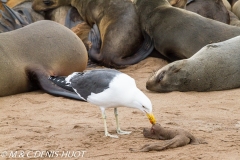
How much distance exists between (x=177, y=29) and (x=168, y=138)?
4.62 m

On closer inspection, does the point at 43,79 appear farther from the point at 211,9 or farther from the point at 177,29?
the point at 211,9

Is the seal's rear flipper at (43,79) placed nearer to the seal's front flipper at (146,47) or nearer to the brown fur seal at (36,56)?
the brown fur seal at (36,56)

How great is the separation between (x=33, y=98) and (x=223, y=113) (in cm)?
218

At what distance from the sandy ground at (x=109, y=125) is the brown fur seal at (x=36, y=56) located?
17 cm

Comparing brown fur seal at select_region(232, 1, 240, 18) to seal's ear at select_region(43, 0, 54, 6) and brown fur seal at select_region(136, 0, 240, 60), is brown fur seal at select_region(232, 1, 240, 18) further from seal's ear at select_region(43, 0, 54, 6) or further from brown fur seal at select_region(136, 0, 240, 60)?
seal's ear at select_region(43, 0, 54, 6)

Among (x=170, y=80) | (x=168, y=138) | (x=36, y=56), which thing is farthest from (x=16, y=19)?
(x=168, y=138)

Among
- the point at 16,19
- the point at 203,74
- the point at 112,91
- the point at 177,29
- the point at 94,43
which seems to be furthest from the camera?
the point at 94,43

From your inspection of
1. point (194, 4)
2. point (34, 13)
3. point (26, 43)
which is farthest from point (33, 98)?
point (194, 4)

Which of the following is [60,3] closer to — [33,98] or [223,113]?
[33,98]

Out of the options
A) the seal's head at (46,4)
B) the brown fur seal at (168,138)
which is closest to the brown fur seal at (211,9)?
the seal's head at (46,4)

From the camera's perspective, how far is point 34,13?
33.3 feet

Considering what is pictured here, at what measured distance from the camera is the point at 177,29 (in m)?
8.78

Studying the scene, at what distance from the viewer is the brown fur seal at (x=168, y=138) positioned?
4.05 metres

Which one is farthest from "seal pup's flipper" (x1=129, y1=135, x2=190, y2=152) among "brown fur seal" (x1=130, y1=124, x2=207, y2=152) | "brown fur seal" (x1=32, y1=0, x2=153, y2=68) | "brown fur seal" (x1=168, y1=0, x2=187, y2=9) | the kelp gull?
"brown fur seal" (x1=168, y1=0, x2=187, y2=9)
